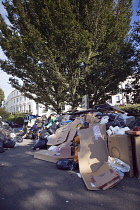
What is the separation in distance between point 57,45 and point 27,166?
31.4 ft

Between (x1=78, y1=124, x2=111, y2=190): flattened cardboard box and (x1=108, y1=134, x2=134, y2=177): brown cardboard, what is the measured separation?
0.61 feet

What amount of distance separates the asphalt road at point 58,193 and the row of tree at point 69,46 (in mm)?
8658

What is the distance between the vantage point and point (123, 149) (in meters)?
3.03

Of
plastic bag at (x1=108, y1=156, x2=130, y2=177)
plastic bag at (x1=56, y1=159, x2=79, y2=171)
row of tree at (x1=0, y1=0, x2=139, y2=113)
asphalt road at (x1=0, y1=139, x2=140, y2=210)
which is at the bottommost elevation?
asphalt road at (x1=0, y1=139, x2=140, y2=210)

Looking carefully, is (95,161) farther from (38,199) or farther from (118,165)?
(38,199)

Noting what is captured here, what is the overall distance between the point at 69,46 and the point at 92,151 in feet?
30.1

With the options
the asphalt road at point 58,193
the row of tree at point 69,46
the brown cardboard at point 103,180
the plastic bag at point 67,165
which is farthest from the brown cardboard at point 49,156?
the row of tree at point 69,46

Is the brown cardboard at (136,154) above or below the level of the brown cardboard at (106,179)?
above

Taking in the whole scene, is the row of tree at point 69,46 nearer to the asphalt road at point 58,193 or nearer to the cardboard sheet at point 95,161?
the cardboard sheet at point 95,161

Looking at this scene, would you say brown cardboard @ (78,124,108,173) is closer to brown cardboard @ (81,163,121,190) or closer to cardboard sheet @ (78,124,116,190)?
cardboard sheet @ (78,124,116,190)

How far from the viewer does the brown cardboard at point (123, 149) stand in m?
2.93

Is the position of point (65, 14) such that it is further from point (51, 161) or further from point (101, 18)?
point (51, 161)

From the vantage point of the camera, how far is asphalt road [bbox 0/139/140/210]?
2031 millimetres

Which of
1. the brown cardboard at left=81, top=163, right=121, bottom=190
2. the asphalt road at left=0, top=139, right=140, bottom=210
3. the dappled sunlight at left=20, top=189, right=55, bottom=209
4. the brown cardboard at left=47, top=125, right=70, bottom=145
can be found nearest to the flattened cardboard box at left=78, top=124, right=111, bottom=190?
the brown cardboard at left=81, top=163, right=121, bottom=190
